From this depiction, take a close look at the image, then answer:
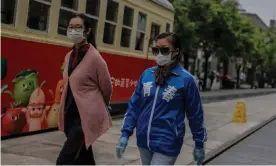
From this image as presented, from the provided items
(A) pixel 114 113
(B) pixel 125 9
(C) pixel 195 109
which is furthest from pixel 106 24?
(C) pixel 195 109

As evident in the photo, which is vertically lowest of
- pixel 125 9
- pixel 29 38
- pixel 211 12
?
pixel 29 38

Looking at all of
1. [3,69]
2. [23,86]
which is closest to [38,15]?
[23,86]

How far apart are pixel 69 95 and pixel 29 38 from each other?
→ 3950 mm

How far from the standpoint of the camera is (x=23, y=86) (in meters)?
7.91

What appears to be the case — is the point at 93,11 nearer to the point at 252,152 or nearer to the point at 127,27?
the point at 127,27

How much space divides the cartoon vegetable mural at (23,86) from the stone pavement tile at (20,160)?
118cm

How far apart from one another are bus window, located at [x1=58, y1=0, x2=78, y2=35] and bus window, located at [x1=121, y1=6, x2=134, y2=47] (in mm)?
2227

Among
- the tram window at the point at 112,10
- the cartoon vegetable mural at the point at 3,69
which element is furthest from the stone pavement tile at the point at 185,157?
the tram window at the point at 112,10

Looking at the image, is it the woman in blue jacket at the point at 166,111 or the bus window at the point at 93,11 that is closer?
the woman in blue jacket at the point at 166,111

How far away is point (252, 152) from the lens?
31.7ft

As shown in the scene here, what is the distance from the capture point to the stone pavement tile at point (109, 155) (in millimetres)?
→ 7125

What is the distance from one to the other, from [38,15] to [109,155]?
280 centimetres

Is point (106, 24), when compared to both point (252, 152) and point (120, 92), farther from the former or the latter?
point (252, 152)

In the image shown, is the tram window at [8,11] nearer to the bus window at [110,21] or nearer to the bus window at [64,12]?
the bus window at [64,12]
